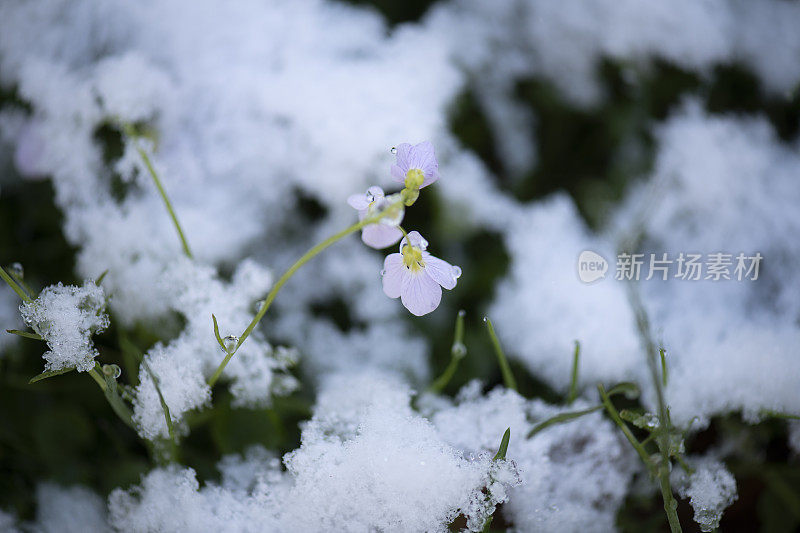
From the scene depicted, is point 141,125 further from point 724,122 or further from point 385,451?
point 724,122

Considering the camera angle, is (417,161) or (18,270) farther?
(18,270)

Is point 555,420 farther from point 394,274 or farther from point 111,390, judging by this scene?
point 111,390

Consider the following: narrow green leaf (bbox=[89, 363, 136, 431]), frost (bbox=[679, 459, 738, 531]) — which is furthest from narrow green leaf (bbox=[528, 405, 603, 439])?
narrow green leaf (bbox=[89, 363, 136, 431])

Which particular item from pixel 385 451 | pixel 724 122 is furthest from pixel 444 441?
pixel 724 122

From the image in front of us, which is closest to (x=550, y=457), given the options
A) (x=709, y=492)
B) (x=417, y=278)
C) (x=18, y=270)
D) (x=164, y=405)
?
(x=709, y=492)

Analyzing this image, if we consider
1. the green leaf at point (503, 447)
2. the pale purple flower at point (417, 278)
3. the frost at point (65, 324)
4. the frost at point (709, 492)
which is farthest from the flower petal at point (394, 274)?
the frost at point (709, 492)

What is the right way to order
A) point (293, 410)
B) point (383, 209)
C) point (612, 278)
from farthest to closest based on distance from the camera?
point (612, 278) → point (293, 410) → point (383, 209)
